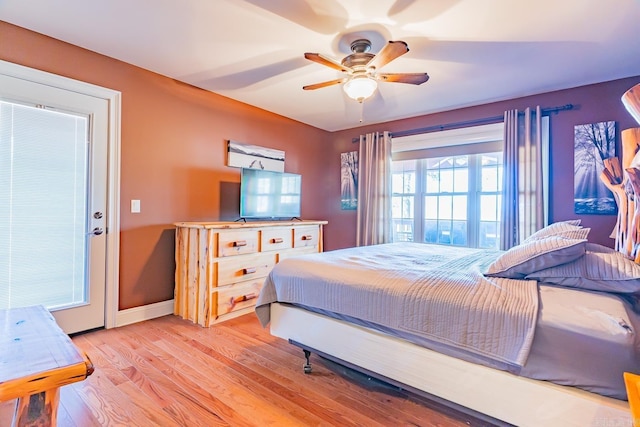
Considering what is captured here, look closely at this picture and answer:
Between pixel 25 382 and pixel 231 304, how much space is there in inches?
83.8

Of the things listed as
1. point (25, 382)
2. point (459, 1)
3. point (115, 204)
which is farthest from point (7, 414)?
point (459, 1)

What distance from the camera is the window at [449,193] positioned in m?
3.79

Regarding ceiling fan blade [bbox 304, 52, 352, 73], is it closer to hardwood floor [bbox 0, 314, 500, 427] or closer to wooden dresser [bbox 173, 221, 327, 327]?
wooden dresser [bbox 173, 221, 327, 327]

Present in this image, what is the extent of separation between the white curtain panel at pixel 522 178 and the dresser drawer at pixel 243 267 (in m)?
2.65

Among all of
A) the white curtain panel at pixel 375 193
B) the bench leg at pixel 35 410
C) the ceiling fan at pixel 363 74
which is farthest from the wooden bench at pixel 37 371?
the white curtain panel at pixel 375 193

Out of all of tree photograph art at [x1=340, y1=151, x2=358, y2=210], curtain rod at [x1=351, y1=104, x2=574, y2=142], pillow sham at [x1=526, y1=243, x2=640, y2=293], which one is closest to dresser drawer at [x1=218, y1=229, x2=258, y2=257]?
tree photograph art at [x1=340, y1=151, x2=358, y2=210]

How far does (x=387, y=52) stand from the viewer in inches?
81.7

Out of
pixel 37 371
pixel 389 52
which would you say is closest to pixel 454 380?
pixel 37 371

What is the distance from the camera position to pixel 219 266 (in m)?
2.92

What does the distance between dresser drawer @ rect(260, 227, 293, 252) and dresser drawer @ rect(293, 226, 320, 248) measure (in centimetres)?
9

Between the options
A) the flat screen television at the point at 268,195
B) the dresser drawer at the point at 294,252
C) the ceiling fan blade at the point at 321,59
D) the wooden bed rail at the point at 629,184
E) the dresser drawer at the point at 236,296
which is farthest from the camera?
the dresser drawer at the point at 294,252

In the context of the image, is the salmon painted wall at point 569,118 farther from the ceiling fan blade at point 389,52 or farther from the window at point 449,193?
the ceiling fan blade at point 389,52

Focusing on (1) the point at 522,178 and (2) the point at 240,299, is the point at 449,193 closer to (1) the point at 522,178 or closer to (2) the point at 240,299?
(1) the point at 522,178

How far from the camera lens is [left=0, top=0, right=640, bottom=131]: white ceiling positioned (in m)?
2.02
